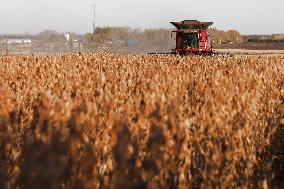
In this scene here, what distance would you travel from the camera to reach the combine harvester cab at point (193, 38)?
21.9 m

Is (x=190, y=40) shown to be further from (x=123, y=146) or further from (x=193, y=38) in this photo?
(x=123, y=146)

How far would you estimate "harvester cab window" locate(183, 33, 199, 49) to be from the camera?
22.1 metres

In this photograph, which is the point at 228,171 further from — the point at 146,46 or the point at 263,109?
the point at 146,46

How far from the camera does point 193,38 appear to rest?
22.2 meters

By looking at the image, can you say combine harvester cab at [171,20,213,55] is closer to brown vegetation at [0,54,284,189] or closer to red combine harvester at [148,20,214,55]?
red combine harvester at [148,20,214,55]

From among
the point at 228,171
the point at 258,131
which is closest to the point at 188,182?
the point at 228,171

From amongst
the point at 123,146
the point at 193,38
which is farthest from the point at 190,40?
the point at 123,146

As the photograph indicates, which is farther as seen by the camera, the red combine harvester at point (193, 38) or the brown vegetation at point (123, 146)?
the red combine harvester at point (193, 38)

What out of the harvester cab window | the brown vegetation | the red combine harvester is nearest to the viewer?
the brown vegetation

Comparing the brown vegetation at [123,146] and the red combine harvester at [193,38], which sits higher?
the red combine harvester at [193,38]

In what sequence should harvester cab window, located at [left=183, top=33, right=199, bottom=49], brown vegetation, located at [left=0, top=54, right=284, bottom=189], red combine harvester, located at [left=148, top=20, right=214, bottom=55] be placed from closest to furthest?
brown vegetation, located at [left=0, top=54, right=284, bottom=189] < red combine harvester, located at [left=148, top=20, right=214, bottom=55] < harvester cab window, located at [left=183, top=33, right=199, bottom=49]

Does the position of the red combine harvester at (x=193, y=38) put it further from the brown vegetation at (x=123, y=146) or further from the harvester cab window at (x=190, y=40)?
Answer: the brown vegetation at (x=123, y=146)

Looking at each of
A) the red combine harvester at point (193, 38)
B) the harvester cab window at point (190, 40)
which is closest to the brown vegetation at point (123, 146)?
the red combine harvester at point (193, 38)

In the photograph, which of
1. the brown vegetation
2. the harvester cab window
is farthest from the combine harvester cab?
the brown vegetation
